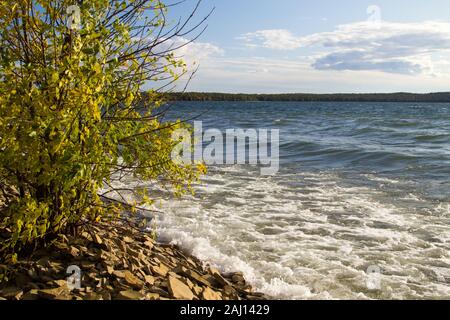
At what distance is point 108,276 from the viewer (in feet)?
15.8

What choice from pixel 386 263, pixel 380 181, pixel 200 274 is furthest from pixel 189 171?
pixel 380 181

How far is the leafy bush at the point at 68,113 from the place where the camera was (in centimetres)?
393

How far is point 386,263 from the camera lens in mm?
6930

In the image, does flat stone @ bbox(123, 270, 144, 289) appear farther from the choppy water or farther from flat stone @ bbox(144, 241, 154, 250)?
the choppy water

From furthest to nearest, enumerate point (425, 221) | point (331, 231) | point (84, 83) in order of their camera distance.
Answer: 1. point (425, 221)
2. point (331, 231)
3. point (84, 83)

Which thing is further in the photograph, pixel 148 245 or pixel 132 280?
pixel 148 245

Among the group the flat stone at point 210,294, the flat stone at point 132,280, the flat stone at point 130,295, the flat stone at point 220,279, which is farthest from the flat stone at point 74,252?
the flat stone at point 220,279

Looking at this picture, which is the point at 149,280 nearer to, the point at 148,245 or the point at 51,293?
the point at 51,293

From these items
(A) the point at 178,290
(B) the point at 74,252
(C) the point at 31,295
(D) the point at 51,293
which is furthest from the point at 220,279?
(C) the point at 31,295

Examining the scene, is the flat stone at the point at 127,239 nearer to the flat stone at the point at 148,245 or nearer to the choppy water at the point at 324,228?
the flat stone at the point at 148,245

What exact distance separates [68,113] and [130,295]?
1952 mm

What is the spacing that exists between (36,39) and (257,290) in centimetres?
415

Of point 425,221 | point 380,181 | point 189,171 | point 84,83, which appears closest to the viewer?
point 84,83
